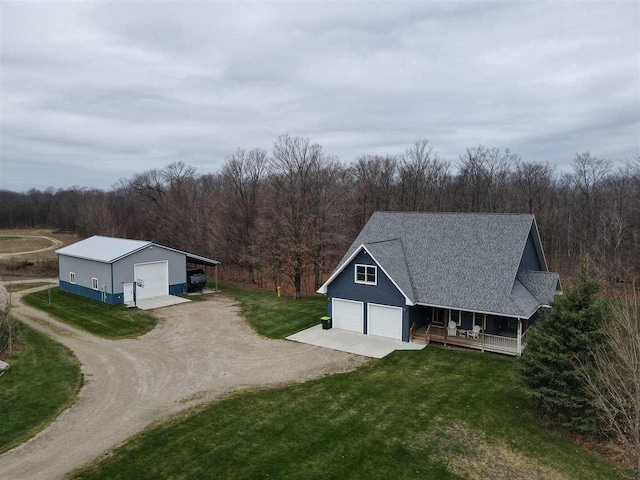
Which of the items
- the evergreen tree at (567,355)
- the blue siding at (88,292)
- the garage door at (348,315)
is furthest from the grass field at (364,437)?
the blue siding at (88,292)

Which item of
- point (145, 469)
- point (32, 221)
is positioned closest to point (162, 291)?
point (145, 469)

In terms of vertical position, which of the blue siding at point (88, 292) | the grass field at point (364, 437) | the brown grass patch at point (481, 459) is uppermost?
the blue siding at point (88, 292)

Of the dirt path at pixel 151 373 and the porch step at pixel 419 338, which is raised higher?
the porch step at pixel 419 338

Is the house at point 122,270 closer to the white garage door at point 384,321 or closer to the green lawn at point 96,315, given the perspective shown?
the green lawn at point 96,315

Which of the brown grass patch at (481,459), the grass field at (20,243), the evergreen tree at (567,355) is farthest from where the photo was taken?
the grass field at (20,243)

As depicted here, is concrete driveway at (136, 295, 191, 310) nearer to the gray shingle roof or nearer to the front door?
the front door

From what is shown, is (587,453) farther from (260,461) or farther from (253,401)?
(253,401)

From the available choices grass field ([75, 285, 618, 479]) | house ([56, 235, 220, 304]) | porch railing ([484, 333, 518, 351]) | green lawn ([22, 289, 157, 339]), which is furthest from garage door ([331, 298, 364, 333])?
house ([56, 235, 220, 304])
